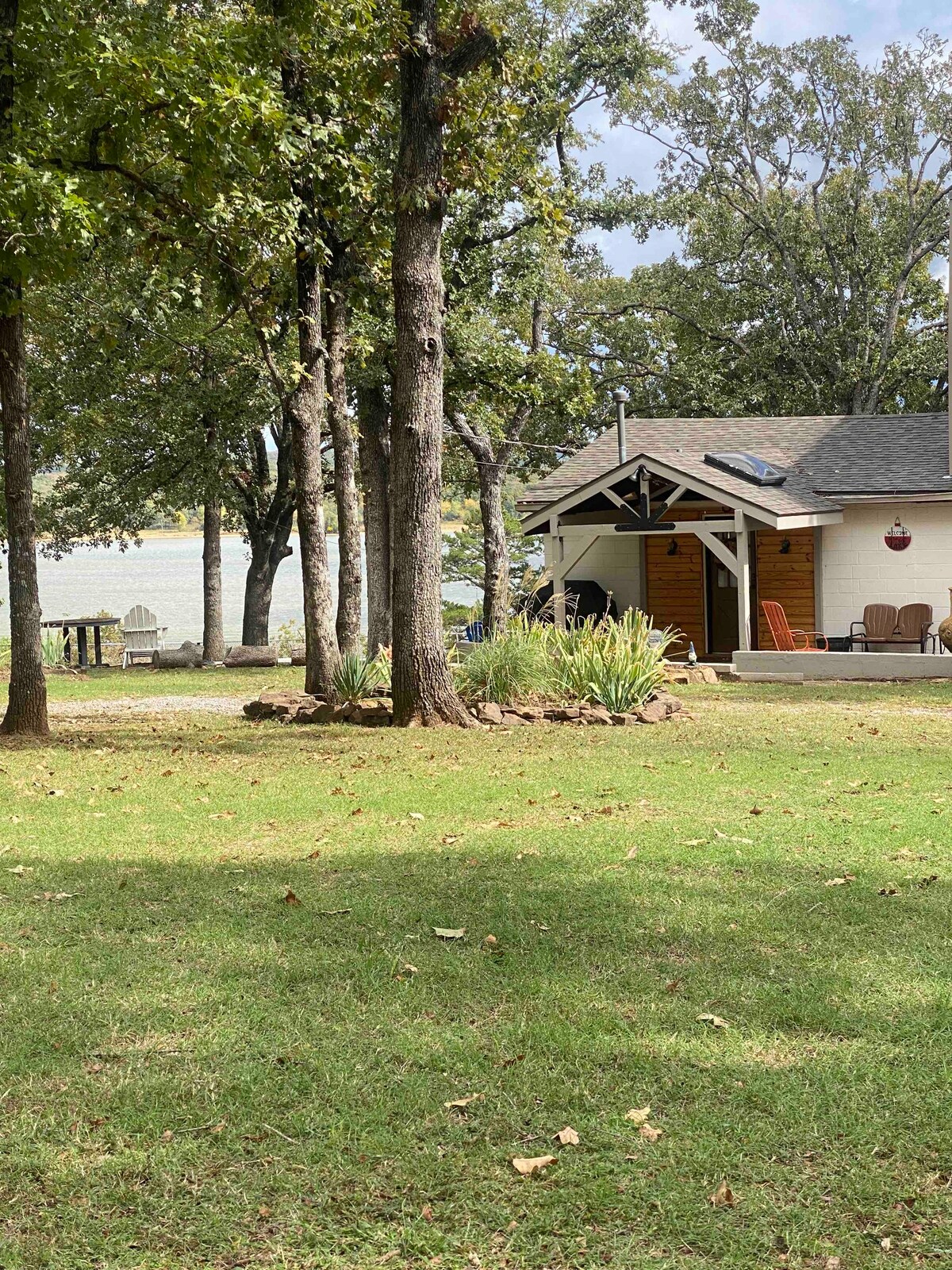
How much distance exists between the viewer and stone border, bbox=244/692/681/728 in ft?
41.3

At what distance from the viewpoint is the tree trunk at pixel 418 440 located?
12133 mm

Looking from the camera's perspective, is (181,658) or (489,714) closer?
(489,714)

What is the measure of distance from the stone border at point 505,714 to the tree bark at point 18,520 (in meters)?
2.71

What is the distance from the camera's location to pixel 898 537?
2098 centimetres

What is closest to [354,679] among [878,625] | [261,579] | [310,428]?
[310,428]

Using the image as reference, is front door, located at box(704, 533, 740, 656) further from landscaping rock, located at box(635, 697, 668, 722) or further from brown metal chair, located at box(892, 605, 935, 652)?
landscaping rock, located at box(635, 697, 668, 722)

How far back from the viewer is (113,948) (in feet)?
16.5

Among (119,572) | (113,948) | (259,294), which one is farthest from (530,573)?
(119,572)

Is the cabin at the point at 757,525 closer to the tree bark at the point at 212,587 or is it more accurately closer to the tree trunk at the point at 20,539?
the tree bark at the point at 212,587

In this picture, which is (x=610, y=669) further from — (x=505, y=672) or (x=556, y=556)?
(x=556, y=556)

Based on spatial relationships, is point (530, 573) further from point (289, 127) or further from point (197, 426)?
point (197, 426)

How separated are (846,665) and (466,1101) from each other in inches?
597

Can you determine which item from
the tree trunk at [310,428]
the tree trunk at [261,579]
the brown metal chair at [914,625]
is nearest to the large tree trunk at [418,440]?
the tree trunk at [310,428]

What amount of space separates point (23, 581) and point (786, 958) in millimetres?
8796
